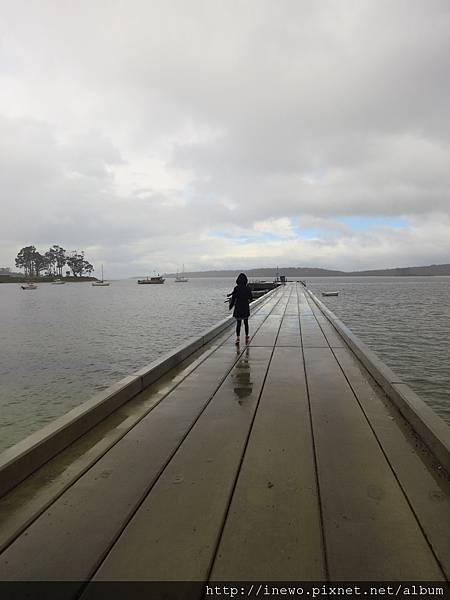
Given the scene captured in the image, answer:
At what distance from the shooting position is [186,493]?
2770 mm

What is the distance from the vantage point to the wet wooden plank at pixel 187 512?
2.04 metres

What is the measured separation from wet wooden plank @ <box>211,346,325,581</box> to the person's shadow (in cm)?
89

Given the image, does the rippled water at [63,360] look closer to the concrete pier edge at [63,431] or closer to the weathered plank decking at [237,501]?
the concrete pier edge at [63,431]

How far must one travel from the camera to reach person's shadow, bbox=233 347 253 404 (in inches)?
206

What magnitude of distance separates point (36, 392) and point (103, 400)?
24.0ft

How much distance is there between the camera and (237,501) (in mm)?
2664

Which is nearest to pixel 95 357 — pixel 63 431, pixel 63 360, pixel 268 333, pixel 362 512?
pixel 63 360

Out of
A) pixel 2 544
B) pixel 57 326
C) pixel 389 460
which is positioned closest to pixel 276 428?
pixel 389 460

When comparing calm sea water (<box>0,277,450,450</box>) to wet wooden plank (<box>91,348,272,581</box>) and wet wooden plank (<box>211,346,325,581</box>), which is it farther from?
wet wooden plank (<box>91,348,272,581</box>)

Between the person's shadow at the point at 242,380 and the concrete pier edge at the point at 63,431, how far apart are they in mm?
1307

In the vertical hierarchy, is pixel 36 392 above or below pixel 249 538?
below

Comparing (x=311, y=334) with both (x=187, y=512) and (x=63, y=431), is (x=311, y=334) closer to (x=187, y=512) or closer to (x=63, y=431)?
(x=63, y=431)

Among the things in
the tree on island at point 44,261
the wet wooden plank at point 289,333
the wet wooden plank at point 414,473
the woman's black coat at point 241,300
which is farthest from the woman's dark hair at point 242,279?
the tree on island at point 44,261

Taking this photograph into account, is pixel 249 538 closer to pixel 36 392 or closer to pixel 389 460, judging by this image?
pixel 389 460
